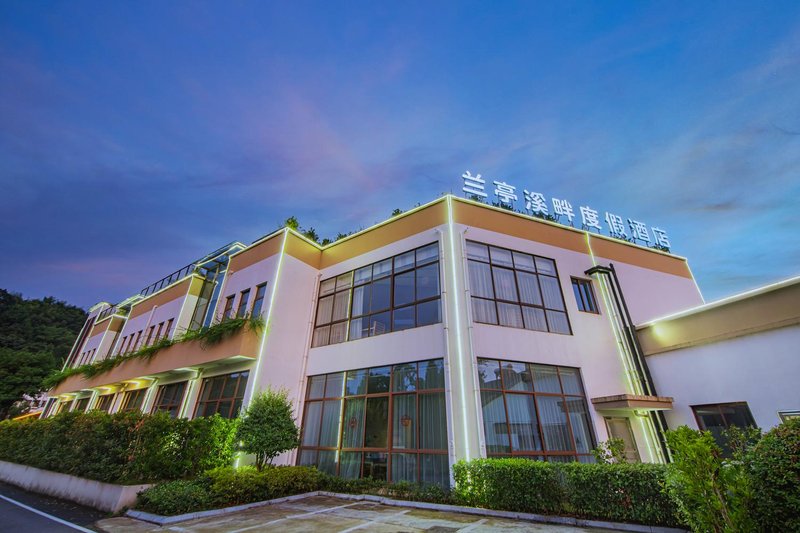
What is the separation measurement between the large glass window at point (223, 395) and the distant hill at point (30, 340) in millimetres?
30280

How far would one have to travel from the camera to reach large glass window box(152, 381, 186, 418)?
15645 millimetres

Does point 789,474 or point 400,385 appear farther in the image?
point 400,385

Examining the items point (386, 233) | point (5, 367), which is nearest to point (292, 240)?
point (386, 233)

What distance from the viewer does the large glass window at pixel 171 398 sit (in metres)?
15.6

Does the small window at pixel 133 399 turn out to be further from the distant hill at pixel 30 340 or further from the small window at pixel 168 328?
the distant hill at pixel 30 340

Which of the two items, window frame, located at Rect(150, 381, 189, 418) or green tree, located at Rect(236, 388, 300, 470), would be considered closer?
green tree, located at Rect(236, 388, 300, 470)

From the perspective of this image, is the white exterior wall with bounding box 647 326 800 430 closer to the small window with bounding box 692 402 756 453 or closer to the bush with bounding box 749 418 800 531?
the small window with bounding box 692 402 756 453

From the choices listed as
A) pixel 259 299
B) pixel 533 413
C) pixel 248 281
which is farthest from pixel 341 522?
pixel 248 281

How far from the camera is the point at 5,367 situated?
30.7 metres

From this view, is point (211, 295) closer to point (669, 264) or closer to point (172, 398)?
point (172, 398)

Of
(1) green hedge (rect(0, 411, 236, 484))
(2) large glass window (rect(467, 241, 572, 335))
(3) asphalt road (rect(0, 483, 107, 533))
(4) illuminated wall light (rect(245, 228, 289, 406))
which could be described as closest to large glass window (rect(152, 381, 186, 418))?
(1) green hedge (rect(0, 411, 236, 484))

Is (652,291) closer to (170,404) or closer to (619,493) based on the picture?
(619,493)

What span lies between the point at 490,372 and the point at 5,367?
43.3 metres

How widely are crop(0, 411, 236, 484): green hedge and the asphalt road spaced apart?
2.38ft
